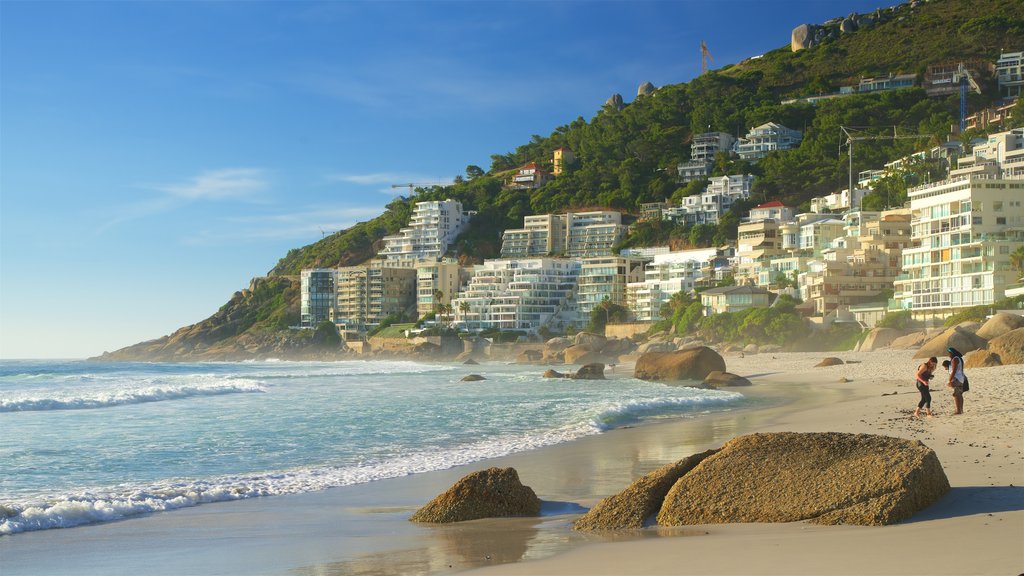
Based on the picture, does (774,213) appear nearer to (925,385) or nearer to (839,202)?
(839,202)

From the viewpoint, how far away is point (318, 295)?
124875 mm

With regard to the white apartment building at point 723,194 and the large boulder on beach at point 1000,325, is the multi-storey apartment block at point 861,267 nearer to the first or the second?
the large boulder on beach at point 1000,325

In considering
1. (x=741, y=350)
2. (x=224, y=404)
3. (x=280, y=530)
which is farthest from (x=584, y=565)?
(x=741, y=350)

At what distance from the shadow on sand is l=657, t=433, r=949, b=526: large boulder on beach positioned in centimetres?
8

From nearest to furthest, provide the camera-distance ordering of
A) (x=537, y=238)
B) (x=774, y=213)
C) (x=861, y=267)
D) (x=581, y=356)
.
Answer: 1. (x=861, y=267)
2. (x=581, y=356)
3. (x=774, y=213)
4. (x=537, y=238)

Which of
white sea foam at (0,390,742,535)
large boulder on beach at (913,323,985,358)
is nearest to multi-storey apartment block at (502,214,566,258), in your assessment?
large boulder on beach at (913,323,985,358)

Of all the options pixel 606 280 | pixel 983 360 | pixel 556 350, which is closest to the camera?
pixel 983 360

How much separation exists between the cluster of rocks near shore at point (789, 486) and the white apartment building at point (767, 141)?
118m

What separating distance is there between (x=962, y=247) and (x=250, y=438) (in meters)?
55.7

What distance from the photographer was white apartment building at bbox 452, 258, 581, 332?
10650 centimetres

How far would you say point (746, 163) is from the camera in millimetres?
120625

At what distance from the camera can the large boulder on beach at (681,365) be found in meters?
38.5

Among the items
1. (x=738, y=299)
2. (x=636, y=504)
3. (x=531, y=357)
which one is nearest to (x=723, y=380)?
(x=636, y=504)

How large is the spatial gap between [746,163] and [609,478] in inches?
4452
